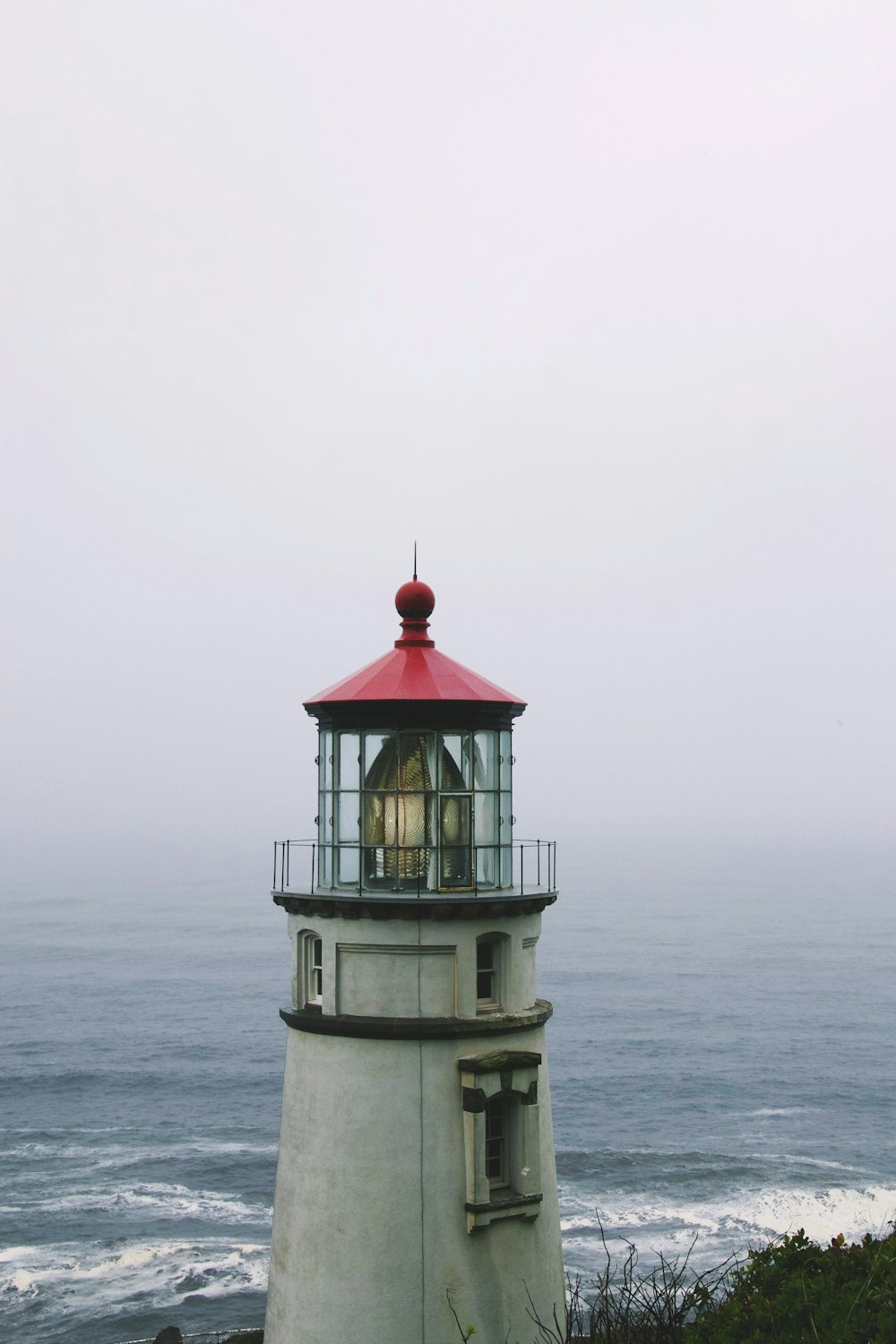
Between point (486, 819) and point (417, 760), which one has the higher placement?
point (417, 760)

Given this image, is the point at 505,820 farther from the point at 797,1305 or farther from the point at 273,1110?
the point at 273,1110

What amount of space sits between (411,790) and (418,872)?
35.6 inches

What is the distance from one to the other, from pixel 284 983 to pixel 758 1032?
3137cm

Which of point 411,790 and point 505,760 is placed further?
point 505,760

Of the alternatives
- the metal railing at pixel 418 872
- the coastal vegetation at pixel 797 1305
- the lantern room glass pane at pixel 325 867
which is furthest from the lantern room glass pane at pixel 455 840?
the coastal vegetation at pixel 797 1305

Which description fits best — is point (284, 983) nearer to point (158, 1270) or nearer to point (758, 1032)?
point (758, 1032)

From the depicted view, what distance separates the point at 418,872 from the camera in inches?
561

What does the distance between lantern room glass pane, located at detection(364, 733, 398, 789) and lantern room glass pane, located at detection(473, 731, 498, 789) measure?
935 millimetres

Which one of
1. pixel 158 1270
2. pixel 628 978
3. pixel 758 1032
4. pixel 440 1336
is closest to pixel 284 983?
pixel 628 978

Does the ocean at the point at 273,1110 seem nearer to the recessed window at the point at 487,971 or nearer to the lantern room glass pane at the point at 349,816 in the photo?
the recessed window at the point at 487,971

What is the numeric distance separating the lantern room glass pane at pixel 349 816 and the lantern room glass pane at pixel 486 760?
138 centimetres

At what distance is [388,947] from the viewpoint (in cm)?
1395

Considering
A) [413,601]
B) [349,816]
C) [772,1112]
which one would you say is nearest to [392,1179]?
[349,816]

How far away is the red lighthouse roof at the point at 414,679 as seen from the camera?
1436cm
